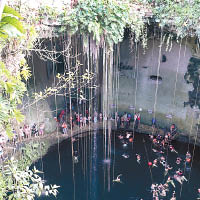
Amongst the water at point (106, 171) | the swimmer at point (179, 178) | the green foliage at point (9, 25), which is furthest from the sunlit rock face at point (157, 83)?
the green foliage at point (9, 25)

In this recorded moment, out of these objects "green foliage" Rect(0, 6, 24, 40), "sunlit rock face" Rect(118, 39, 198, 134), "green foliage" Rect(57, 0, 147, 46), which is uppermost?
"green foliage" Rect(57, 0, 147, 46)

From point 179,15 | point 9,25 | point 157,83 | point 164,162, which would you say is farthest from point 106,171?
point 9,25

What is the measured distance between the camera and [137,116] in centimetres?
815

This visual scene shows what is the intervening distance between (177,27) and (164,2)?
625mm

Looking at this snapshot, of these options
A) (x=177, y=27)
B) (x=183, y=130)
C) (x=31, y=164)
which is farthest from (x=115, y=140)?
(x=177, y=27)

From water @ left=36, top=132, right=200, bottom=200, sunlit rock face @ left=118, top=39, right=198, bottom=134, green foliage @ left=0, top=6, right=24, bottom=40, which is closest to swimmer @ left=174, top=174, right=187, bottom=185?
water @ left=36, top=132, right=200, bottom=200

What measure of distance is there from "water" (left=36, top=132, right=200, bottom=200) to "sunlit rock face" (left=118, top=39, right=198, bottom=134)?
3.02 ft

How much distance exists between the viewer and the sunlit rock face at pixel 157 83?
712 cm

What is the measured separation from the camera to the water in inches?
221

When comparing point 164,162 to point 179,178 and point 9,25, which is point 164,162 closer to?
point 179,178

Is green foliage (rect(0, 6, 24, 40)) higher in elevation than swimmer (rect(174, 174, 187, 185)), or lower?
higher

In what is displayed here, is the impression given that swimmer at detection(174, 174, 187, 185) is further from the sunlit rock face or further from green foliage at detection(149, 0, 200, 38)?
green foliage at detection(149, 0, 200, 38)

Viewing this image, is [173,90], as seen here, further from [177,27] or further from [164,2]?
[164,2]

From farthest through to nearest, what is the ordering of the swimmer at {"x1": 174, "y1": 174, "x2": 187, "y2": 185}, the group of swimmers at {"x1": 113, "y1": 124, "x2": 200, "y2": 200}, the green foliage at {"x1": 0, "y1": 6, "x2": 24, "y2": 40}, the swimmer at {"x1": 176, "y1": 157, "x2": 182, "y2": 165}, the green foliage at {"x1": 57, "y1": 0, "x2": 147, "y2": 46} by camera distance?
the swimmer at {"x1": 176, "y1": 157, "x2": 182, "y2": 165}, the swimmer at {"x1": 174, "y1": 174, "x2": 187, "y2": 185}, the group of swimmers at {"x1": 113, "y1": 124, "x2": 200, "y2": 200}, the green foliage at {"x1": 57, "y1": 0, "x2": 147, "y2": 46}, the green foliage at {"x1": 0, "y1": 6, "x2": 24, "y2": 40}
